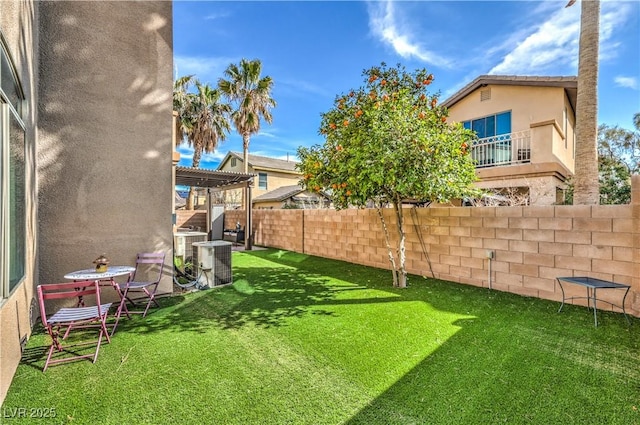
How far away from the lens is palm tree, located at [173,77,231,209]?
20.8 meters

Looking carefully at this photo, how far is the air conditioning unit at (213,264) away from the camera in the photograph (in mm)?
6870

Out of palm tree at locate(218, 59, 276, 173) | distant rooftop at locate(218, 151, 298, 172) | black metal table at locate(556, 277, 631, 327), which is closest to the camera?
black metal table at locate(556, 277, 631, 327)

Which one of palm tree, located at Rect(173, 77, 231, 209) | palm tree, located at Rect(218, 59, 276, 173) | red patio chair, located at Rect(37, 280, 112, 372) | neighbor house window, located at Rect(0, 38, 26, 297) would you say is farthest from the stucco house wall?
palm tree, located at Rect(173, 77, 231, 209)

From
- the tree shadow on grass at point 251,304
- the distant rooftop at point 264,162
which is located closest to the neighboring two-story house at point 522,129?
the tree shadow on grass at point 251,304

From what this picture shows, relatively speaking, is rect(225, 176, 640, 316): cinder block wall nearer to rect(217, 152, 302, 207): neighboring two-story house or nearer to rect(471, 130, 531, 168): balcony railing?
rect(471, 130, 531, 168): balcony railing

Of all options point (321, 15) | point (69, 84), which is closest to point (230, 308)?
point (69, 84)

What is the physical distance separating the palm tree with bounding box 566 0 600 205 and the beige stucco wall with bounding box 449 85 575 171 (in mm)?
2652

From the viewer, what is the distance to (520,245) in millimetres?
5938

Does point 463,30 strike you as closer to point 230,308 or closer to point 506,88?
point 506,88

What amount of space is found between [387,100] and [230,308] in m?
4.88

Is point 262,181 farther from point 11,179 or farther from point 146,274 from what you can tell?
point 11,179

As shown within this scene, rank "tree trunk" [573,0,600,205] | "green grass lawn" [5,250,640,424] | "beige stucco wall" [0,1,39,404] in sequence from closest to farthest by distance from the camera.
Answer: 1. "green grass lawn" [5,250,640,424]
2. "beige stucco wall" [0,1,39,404]
3. "tree trunk" [573,0,600,205]

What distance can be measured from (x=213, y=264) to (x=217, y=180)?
6503 mm

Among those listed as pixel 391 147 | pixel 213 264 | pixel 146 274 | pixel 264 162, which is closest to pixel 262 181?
pixel 264 162
